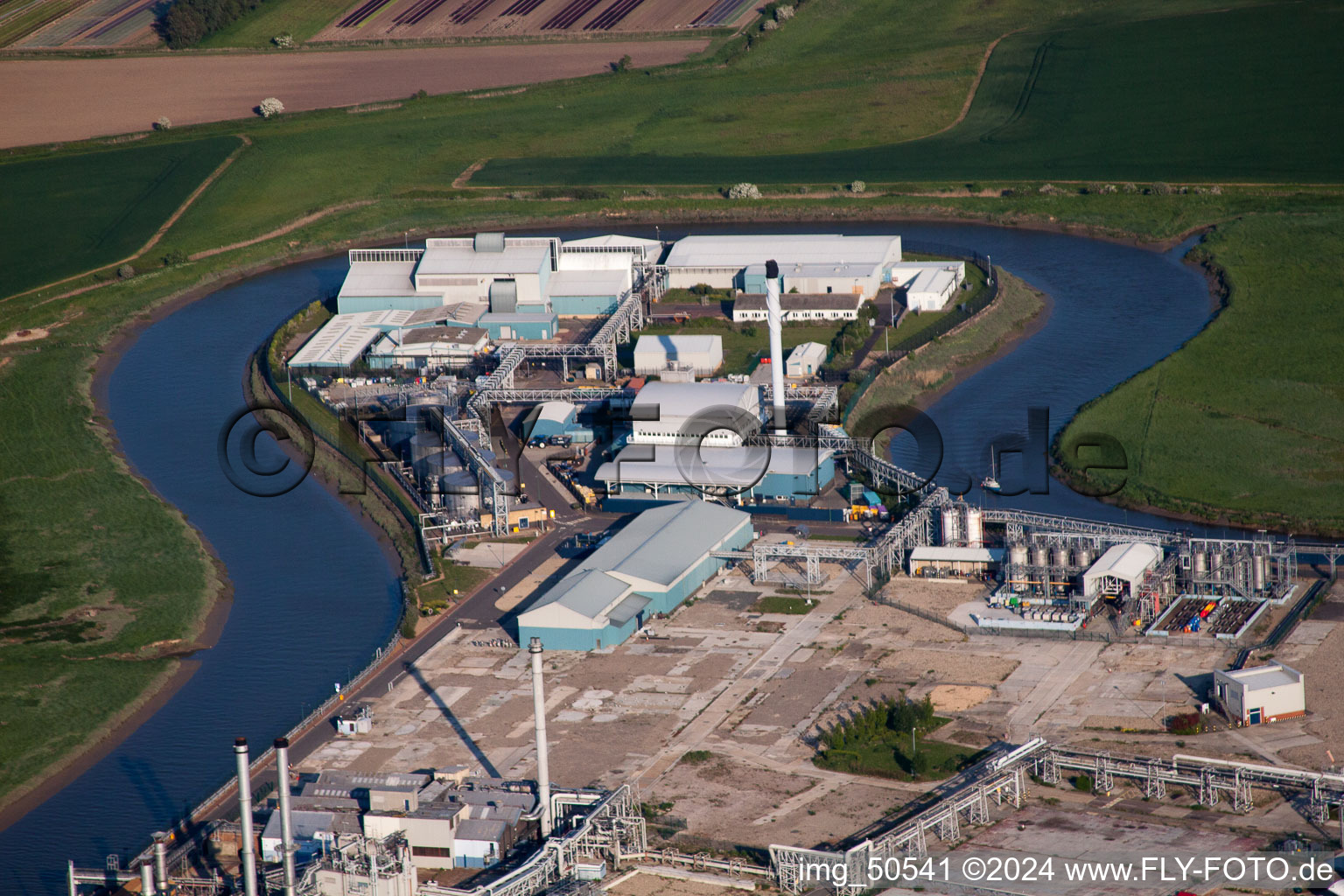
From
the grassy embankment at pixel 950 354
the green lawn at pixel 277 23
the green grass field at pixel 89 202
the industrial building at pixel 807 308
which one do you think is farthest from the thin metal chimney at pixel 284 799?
the green lawn at pixel 277 23

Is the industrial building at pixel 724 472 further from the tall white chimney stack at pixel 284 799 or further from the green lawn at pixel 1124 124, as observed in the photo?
the green lawn at pixel 1124 124

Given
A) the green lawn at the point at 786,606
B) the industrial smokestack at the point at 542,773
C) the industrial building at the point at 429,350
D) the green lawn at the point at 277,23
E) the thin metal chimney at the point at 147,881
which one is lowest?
the thin metal chimney at the point at 147,881

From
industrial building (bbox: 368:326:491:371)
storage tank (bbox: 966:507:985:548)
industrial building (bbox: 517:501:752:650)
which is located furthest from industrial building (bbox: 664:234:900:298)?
storage tank (bbox: 966:507:985:548)

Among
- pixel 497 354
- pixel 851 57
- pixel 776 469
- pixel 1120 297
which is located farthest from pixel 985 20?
pixel 776 469

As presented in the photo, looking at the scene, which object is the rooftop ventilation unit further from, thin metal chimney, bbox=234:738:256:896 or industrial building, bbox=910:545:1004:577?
thin metal chimney, bbox=234:738:256:896

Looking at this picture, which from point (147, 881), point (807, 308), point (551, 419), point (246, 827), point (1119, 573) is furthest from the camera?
point (807, 308)

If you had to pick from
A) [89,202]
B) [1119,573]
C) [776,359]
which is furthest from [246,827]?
[89,202]

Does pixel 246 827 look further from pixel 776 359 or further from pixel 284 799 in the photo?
pixel 776 359
